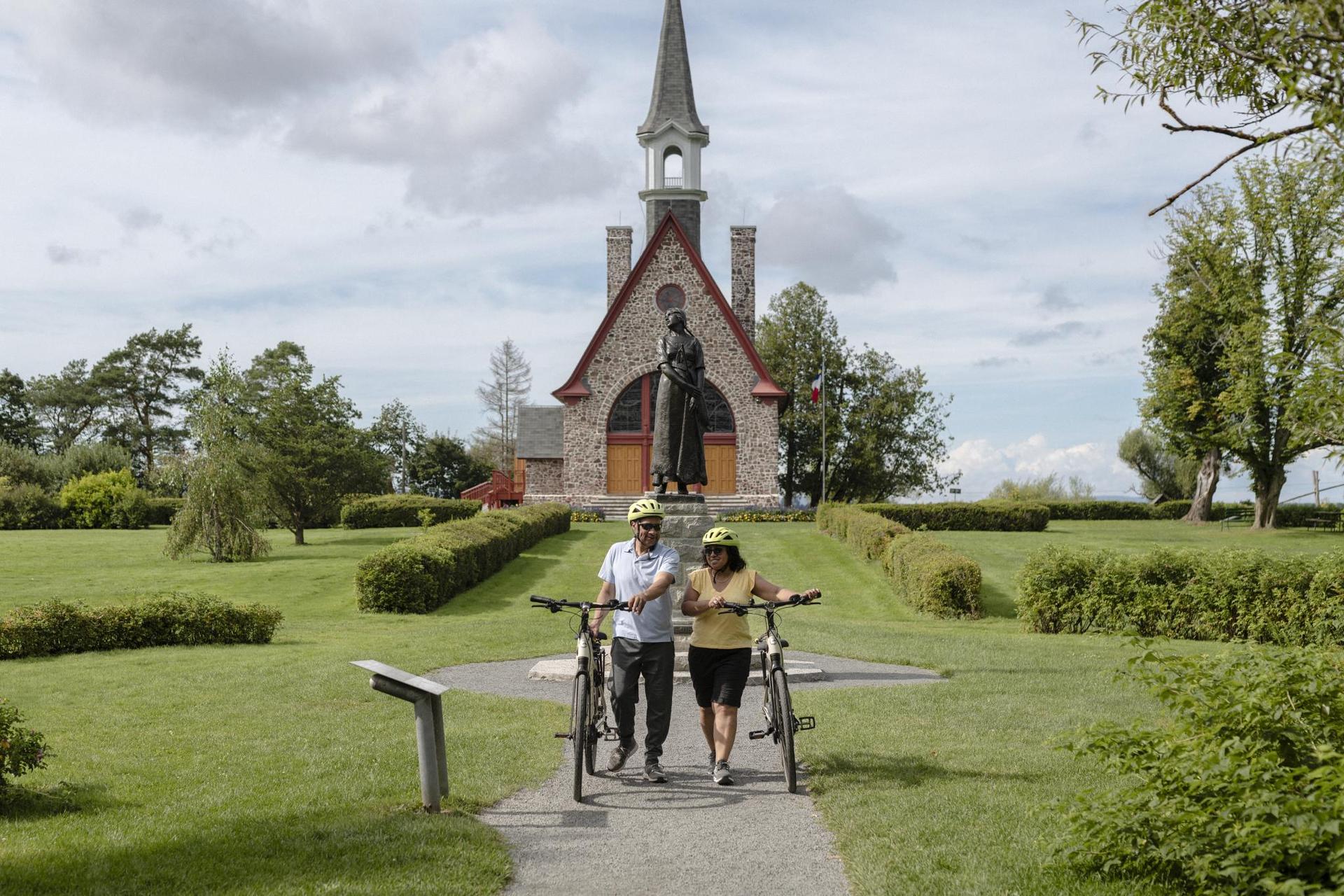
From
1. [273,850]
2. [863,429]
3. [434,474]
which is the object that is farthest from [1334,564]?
[434,474]

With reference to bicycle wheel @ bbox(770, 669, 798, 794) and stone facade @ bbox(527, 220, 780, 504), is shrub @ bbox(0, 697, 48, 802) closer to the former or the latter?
bicycle wheel @ bbox(770, 669, 798, 794)

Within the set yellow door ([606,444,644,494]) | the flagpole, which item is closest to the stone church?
yellow door ([606,444,644,494])

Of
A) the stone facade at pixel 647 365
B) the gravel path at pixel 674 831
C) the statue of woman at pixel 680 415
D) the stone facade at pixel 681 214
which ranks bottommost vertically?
the gravel path at pixel 674 831

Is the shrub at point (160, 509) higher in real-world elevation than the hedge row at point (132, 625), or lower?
higher

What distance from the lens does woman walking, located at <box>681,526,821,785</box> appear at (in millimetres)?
7531

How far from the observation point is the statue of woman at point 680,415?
42.6 ft

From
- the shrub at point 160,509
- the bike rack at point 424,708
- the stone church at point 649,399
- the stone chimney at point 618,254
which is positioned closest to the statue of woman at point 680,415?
the bike rack at point 424,708

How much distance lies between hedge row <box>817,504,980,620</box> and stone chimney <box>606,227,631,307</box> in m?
20.6

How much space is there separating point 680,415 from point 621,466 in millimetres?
28159

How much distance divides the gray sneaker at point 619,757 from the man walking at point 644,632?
0.34ft

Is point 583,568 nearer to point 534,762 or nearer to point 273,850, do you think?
point 534,762

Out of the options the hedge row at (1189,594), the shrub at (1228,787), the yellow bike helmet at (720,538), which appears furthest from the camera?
the hedge row at (1189,594)

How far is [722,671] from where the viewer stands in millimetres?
7543

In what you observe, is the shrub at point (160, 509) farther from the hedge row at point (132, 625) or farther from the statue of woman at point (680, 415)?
the statue of woman at point (680, 415)
